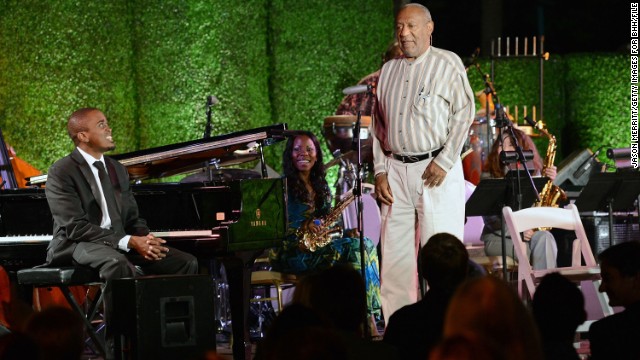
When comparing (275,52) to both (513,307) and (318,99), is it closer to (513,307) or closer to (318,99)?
(318,99)

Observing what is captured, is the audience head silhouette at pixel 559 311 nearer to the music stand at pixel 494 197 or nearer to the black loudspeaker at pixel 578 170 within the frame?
the music stand at pixel 494 197

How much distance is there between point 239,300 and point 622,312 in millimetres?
2923

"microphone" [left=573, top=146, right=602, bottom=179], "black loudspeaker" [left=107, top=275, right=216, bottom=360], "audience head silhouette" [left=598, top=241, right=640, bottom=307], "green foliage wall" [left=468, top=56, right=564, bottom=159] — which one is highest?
"green foliage wall" [left=468, top=56, right=564, bottom=159]

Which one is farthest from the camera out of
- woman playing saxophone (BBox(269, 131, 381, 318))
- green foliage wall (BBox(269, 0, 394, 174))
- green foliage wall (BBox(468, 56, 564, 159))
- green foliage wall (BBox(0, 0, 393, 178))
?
green foliage wall (BBox(468, 56, 564, 159))

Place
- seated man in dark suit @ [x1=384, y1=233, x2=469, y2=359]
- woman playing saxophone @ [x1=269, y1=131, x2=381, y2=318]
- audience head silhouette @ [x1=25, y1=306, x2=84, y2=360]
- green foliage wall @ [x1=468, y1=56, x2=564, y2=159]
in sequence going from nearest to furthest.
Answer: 1. audience head silhouette @ [x1=25, y1=306, x2=84, y2=360]
2. seated man in dark suit @ [x1=384, y1=233, x2=469, y2=359]
3. woman playing saxophone @ [x1=269, y1=131, x2=381, y2=318]
4. green foliage wall @ [x1=468, y1=56, x2=564, y2=159]

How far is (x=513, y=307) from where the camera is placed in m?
3.22

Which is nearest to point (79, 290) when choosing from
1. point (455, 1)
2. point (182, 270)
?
point (182, 270)

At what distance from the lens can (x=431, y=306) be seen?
4.39m

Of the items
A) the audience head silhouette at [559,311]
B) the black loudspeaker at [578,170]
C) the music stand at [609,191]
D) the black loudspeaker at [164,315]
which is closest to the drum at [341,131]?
the black loudspeaker at [578,170]

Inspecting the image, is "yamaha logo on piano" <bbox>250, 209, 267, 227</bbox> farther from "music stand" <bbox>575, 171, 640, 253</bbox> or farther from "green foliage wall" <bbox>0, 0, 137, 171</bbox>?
"green foliage wall" <bbox>0, 0, 137, 171</bbox>

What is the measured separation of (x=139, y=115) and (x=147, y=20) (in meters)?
1.08

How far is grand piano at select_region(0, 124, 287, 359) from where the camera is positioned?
23.2ft

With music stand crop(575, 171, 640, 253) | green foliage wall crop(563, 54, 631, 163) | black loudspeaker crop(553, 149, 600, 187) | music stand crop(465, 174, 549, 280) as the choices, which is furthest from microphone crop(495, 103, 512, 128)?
green foliage wall crop(563, 54, 631, 163)

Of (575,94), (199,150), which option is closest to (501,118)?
(199,150)
